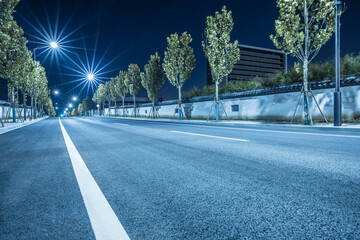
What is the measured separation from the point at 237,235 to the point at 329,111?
1432 cm

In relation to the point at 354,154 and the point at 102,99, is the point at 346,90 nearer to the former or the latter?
the point at 354,154

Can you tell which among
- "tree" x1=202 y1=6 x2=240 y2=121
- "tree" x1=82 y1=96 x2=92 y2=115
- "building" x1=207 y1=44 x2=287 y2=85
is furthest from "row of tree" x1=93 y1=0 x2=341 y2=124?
"building" x1=207 y1=44 x2=287 y2=85

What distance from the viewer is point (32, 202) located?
6.73ft

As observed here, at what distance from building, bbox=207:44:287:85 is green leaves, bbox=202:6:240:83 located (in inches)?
3713

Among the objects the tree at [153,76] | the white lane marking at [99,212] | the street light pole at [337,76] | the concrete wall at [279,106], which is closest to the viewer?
the white lane marking at [99,212]

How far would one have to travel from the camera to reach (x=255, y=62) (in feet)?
392

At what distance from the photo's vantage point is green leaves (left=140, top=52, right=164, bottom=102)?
98.3 ft

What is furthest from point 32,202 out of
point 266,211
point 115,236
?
point 266,211

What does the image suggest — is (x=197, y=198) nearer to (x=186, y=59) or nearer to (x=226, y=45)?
(x=226, y=45)

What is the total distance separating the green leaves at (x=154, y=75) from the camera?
2995cm

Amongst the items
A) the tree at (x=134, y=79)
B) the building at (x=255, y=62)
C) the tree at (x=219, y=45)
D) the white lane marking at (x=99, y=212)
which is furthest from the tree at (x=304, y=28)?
the building at (x=255, y=62)

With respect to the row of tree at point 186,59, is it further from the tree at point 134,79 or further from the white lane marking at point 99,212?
the white lane marking at point 99,212

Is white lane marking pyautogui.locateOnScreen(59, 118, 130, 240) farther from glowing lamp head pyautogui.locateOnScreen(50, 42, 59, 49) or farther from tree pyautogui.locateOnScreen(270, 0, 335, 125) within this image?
glowing lamp head pyautogui.locateOnScreen(50, 42, 59, 49)

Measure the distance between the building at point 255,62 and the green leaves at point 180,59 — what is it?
8912cm
